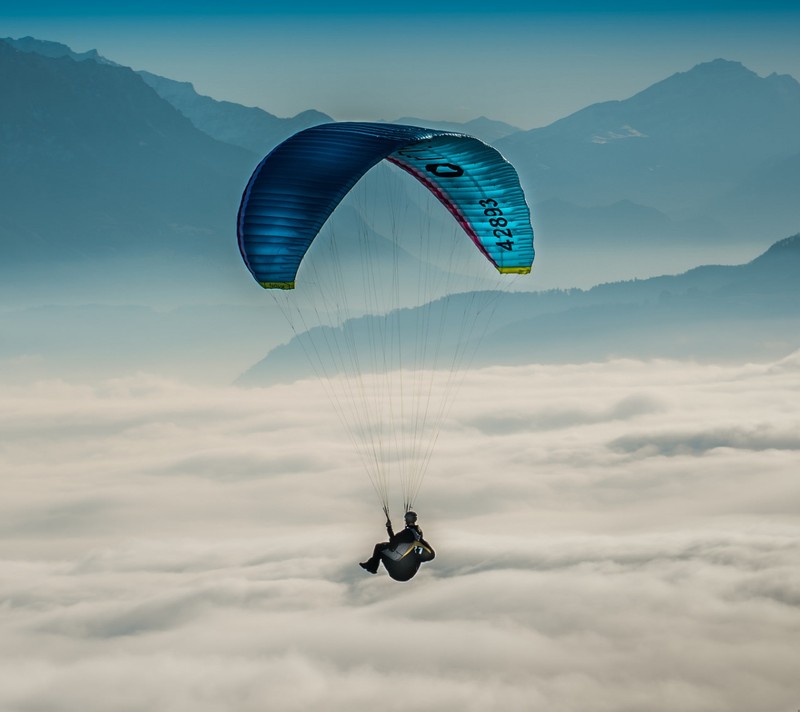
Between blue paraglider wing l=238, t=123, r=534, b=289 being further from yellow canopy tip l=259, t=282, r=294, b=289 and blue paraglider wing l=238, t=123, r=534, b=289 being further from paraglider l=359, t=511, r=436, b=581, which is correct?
paraglider l=359, t=511, r=436, b=581

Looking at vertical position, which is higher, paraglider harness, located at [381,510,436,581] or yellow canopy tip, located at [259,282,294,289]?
yellow canopy tip, located at [259,282,294,289]

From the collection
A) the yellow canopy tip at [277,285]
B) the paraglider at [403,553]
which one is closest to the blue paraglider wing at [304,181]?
the yellow canopy tip at [277,285]

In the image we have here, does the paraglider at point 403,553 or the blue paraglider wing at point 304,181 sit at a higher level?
the blue paraglider wing at point 304,181

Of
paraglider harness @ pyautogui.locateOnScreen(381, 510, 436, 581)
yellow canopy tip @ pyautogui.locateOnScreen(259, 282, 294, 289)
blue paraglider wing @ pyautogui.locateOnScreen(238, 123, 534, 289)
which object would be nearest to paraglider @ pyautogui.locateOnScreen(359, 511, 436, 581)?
paraglider harness @ pyautogui.locateOnScreen(381, 510, 436, 581)

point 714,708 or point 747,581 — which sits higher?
point 747,581

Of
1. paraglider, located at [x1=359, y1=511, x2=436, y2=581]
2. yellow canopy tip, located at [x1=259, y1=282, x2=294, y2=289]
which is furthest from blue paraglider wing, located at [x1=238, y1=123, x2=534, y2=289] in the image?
paraglider, located at [x1=359, y1=511, x2=436, y2=581]

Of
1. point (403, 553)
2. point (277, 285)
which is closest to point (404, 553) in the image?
point (403, 553)

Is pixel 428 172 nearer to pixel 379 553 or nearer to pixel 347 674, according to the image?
pixel 379 553

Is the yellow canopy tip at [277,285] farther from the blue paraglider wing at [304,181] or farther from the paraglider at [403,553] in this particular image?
the paraglider at [403,553]

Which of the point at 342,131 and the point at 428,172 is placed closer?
the point at 342,131

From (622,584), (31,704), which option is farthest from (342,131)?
(31,704)

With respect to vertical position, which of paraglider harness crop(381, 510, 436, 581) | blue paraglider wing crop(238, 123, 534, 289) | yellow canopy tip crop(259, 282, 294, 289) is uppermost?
blue paraglider wing crop(238, 123, 534, 289)
